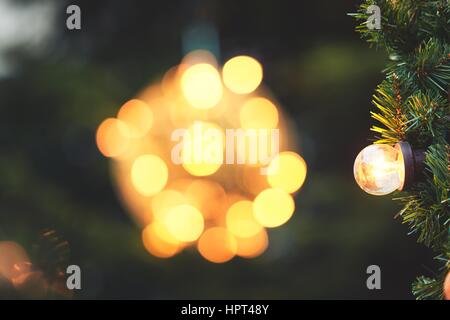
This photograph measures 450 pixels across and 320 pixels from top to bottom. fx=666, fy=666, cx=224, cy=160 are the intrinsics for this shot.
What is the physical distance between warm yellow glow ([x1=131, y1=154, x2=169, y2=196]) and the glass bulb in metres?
1.25

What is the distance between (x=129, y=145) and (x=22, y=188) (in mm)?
365

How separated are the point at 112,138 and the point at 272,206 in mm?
587

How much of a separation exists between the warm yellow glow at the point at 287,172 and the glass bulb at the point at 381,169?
1.27 meters

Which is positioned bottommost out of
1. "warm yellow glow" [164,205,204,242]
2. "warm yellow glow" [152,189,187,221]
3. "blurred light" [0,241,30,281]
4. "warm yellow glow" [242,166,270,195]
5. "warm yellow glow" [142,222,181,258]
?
"blurred light" [0,241,30,281]

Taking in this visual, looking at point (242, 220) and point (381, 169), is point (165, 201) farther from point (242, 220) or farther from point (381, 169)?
point (381, 169)

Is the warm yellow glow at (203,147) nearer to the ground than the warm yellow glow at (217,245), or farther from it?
farther from it

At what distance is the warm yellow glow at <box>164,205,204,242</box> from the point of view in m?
2.21

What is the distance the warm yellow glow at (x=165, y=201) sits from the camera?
222 centimetres

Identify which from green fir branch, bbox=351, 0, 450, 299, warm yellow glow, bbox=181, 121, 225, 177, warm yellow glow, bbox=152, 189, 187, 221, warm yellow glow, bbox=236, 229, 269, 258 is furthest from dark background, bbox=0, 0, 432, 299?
green fir branch, bbox=351, 0, 450, 299

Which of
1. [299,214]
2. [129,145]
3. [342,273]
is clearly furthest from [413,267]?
[129,145]

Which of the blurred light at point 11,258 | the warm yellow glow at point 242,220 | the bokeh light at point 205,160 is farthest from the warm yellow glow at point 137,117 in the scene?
the blurred light at point 11,258

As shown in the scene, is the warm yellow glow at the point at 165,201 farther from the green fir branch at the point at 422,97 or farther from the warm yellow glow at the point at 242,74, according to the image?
the green fir branch at the point at 422,97

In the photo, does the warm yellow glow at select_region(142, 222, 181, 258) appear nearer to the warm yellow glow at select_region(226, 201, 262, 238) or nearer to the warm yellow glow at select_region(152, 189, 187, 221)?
the warm yellow glow at select_region(152, 189, 187, 221)
